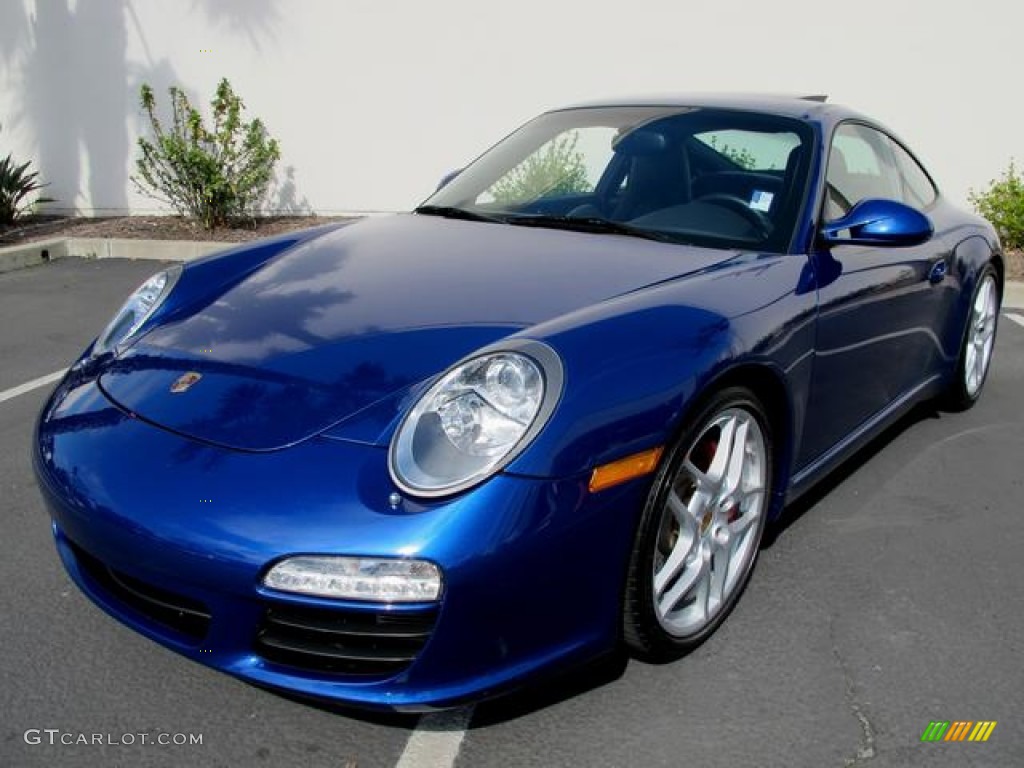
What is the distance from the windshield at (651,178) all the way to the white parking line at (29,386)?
7.17 feet

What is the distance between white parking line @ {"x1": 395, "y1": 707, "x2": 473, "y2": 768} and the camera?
6.69ft

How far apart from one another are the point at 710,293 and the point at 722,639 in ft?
2.90

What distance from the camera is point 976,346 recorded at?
428cm

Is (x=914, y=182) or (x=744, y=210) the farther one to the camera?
(x=914, y=182)

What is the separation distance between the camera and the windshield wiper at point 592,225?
9.50 ft

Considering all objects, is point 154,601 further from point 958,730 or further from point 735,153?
point 735,153

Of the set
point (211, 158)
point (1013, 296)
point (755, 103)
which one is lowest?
point (1013, 296)

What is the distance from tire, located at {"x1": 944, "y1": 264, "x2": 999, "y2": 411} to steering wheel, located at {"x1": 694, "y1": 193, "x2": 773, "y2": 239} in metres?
1.58

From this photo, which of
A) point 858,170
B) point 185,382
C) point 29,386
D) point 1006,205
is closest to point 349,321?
point 185,382

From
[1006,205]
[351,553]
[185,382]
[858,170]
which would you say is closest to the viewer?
[351,553]

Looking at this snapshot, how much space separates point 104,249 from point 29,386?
3.95 m

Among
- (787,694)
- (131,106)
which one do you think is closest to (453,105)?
(131,106)

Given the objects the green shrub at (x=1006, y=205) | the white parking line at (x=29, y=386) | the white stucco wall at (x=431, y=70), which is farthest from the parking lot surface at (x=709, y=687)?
the white stucco wall at (x=431, y=70)

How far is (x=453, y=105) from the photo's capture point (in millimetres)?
8289
